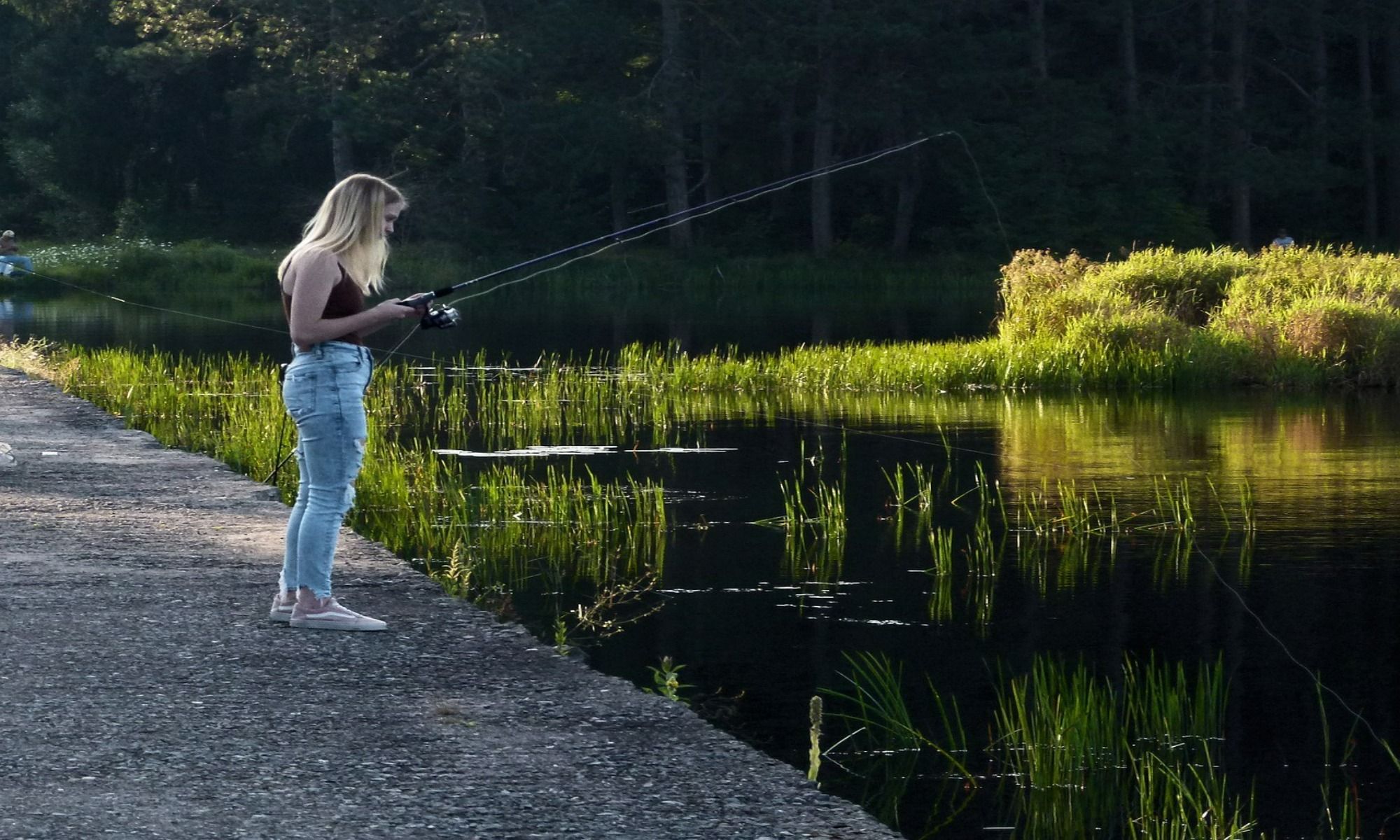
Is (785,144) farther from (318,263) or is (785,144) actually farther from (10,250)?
(318,263)

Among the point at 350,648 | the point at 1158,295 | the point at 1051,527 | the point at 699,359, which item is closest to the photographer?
the point at 350,648

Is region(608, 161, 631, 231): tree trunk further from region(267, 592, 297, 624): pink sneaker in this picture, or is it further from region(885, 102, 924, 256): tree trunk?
region(267, 592, 297, 624): pink sneaker

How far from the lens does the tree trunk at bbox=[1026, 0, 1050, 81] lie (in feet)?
167

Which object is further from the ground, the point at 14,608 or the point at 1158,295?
the point at 1158,295

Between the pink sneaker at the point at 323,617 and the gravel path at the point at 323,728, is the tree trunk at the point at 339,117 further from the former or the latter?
the pink sneaker at the point at 323,617

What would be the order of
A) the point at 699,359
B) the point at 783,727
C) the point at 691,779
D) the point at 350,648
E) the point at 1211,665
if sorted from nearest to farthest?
1. the point at 691,779
2. the point at 350,648
3. the point at 783,727
4. the point at 1211,665
5. the point at 699,359

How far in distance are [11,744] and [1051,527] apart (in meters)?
7.13

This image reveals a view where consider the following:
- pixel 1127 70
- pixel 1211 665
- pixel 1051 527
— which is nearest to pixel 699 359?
pixel 1051 527

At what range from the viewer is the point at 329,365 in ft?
20.9

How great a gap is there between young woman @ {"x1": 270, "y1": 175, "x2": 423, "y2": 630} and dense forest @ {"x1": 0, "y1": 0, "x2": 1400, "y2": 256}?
4210 cm

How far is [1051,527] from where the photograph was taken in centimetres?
1121

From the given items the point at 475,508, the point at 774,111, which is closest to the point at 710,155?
the point at 774,111

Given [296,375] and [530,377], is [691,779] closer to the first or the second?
[296,375]

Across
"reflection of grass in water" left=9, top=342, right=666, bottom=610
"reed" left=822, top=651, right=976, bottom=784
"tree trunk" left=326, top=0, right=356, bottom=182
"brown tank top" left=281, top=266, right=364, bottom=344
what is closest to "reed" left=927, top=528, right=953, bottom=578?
"reflection of grass in water" left=9, top=342, right=666, bottom=610
